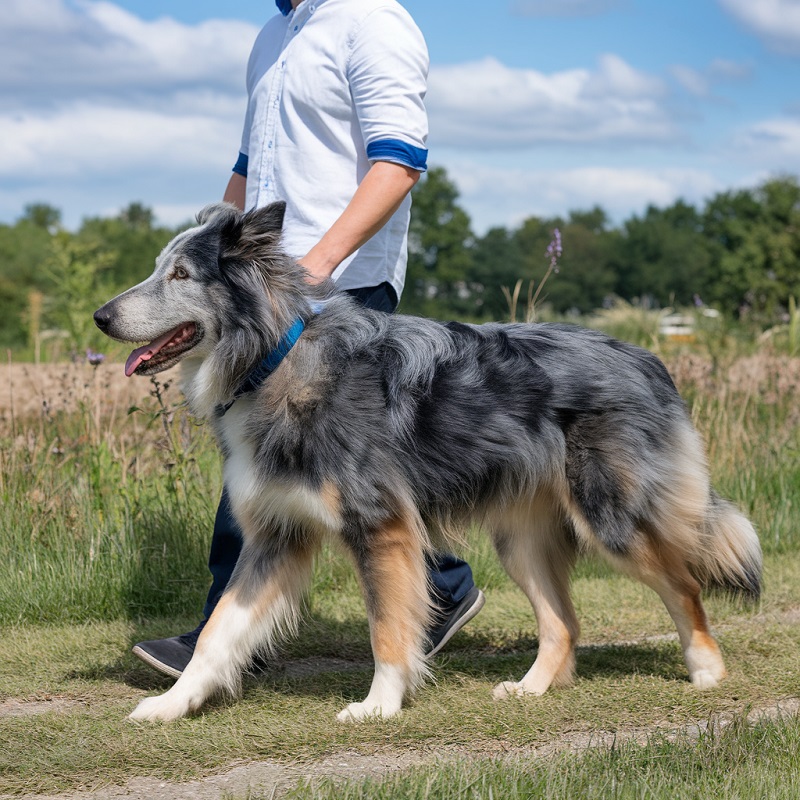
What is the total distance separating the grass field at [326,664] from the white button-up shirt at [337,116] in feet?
5.14

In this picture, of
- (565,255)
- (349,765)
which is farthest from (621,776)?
(565,255)

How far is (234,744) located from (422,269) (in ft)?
194

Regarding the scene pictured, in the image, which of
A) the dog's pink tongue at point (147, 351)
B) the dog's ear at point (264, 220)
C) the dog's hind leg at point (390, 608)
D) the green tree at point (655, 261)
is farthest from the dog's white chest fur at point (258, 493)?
the green tree at point (655, 261)

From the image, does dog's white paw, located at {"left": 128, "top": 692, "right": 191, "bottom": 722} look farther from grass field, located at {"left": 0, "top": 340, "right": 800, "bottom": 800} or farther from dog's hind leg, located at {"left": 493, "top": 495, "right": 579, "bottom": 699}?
dog's hind leg, located at {"left": 493, "top": 495, "right": 579, "bottom": 699}

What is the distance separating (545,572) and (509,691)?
1.89 ft

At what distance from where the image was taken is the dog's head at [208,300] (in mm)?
3604

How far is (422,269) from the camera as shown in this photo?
61.9 meters

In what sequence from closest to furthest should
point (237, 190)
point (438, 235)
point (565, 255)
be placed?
point (237, 190)
point (565, 255)
point (438, 235)

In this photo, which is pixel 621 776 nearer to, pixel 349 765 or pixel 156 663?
pixel 349 765

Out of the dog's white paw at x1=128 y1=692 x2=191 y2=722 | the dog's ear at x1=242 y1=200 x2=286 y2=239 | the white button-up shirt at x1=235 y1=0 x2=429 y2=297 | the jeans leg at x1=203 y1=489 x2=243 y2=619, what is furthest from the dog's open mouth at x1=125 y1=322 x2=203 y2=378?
the dog's white paw at x1=128 y1=692 x2=191 y2=722

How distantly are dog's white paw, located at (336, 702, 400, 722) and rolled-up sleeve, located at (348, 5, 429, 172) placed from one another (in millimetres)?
2147

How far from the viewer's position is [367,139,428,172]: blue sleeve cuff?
158 inches

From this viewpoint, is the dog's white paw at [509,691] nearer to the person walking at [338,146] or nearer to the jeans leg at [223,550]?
the person walking at [338,146]

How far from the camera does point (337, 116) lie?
4.20 metres
